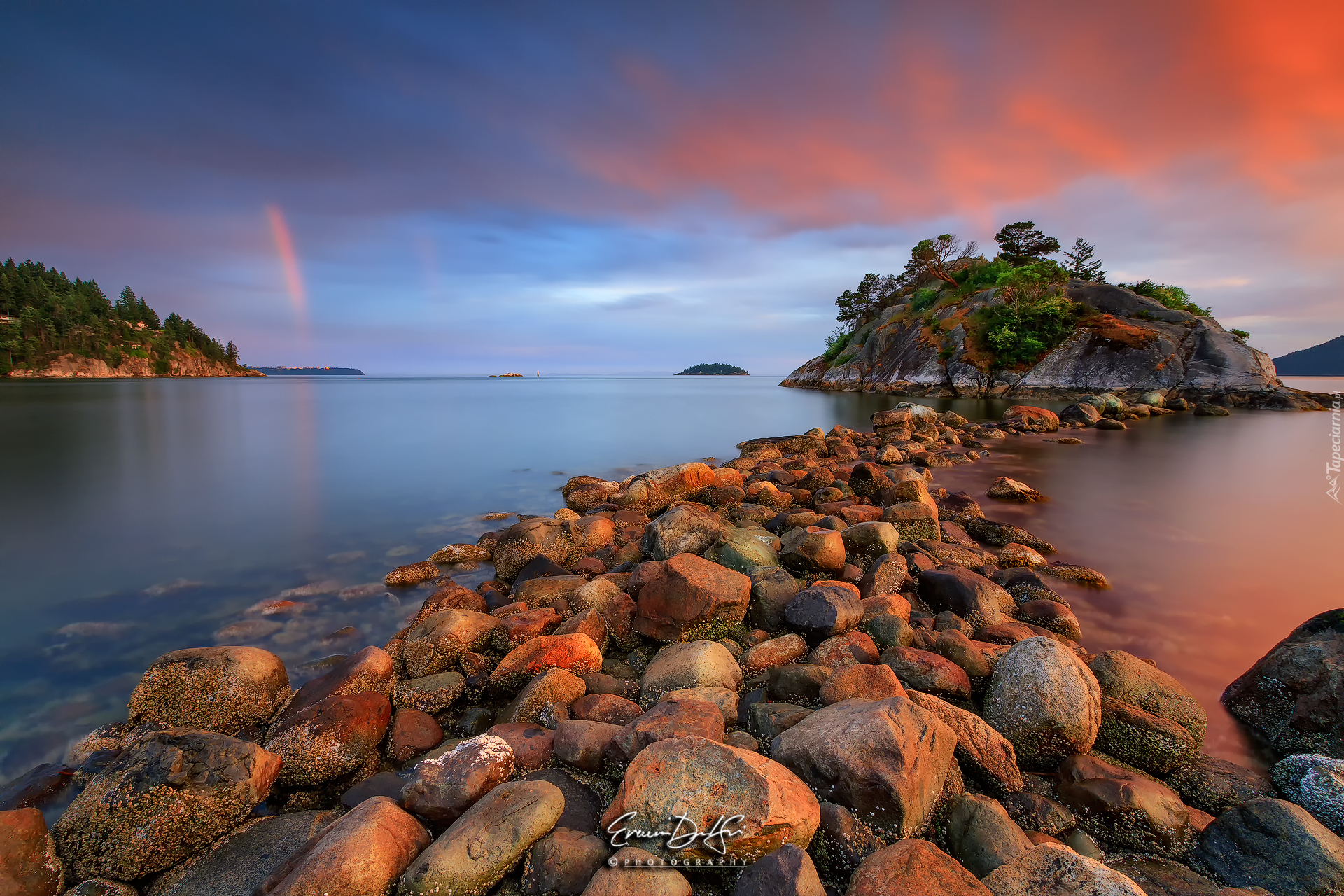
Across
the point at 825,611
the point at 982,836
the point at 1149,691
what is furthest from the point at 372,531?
the point at 1149,691

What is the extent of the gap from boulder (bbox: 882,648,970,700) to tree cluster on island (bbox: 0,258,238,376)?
411 feet

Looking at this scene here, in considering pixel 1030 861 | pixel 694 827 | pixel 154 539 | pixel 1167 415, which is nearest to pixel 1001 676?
pixel 1030 861

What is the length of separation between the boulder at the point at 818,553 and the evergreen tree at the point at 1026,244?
59.2 meters

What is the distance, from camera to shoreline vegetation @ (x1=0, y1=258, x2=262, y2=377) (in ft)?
266

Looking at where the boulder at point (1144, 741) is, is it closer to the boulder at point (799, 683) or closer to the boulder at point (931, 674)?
the boulder at point (931, 674)

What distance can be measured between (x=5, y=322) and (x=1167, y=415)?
5534 inches

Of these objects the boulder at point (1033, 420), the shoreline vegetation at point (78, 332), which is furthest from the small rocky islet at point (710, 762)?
the shoreline vegetation at point (78, 332)

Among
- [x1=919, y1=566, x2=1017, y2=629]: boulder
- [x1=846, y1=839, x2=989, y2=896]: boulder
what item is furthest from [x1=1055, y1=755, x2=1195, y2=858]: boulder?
[x1=919, y1=566, x2=1017, y2=629]: boulder

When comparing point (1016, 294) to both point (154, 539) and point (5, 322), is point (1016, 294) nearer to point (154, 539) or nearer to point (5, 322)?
point (154, 539)

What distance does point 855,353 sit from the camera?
199ft

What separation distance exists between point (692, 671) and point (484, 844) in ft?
6.29

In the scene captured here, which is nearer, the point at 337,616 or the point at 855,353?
the point at 337,616

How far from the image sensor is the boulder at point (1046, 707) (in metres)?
3.41

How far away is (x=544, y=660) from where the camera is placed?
444 cm
